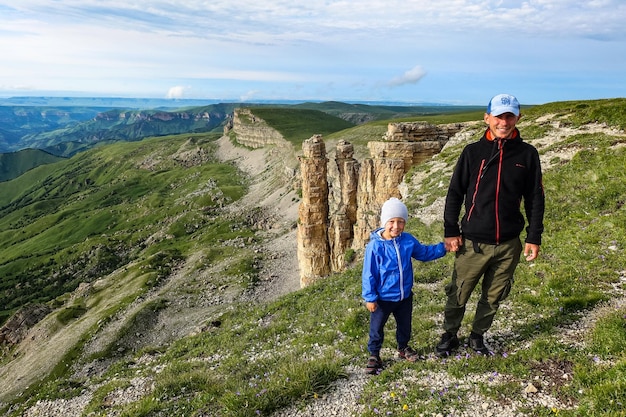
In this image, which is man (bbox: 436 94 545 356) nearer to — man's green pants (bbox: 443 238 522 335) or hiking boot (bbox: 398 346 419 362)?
man's green pants (bbox: 443 238 522 335)

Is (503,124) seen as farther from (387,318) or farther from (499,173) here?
(387,318)

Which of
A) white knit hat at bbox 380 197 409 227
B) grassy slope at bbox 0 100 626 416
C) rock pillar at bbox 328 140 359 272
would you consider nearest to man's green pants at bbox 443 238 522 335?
grassy slope at bbox 0 100 626 416

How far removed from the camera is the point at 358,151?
363 feet

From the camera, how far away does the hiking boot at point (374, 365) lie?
1072 centimetres

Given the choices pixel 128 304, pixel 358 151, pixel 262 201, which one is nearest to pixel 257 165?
pixel 262 201

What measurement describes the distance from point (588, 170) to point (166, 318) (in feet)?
186

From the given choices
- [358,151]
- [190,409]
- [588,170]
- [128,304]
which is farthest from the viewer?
[358,151]

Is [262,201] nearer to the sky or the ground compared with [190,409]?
nearer to the ground

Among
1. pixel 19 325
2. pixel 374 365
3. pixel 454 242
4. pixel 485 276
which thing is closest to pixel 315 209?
pixel 374 365

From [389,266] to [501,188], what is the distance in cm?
344

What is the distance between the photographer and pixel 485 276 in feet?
32.2

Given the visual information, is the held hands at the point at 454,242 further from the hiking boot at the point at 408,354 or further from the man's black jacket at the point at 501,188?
the hiking boot at the point at 408,354

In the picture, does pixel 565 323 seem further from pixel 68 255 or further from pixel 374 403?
pixel 68 255

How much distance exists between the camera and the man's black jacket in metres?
8.64
